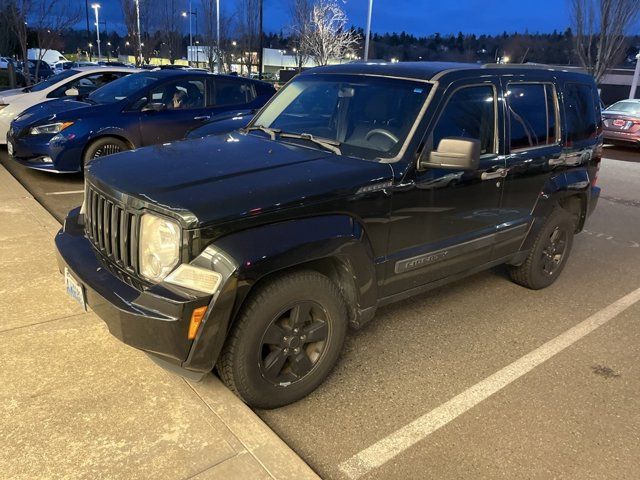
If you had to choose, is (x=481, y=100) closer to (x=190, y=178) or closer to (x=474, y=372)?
(x=474, y=372)

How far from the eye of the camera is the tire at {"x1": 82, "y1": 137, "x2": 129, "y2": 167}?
750 centimetres

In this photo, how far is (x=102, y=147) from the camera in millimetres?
7598

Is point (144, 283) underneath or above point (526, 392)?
above

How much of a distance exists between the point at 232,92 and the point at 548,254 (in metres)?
5.65

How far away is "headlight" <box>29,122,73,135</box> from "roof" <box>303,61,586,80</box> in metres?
4.44

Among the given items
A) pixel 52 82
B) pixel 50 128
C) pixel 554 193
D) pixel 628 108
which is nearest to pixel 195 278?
pixel 554 193

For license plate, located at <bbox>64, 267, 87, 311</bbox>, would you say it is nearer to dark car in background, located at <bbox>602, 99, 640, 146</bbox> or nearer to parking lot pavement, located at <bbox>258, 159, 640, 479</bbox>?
parking lot pavement, located at <bbox>258, 159, 640, 479</bbox>

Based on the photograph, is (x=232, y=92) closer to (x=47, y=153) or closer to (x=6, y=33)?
(x=47, y=153)

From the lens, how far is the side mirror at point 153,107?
25.8 ft

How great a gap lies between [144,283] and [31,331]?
1.36m

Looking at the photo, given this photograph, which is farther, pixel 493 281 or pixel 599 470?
pixel 493 281

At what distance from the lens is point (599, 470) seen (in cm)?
275

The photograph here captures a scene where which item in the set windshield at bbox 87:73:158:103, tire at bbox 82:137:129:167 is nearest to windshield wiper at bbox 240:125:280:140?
tire at bbox 82:137:129:167

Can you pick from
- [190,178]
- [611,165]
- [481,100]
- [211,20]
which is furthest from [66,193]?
[211,20]
